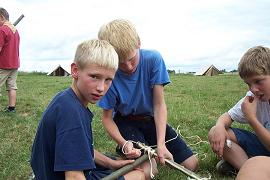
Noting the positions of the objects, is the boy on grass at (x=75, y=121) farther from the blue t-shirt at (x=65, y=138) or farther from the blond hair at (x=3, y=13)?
the blond hair at (x=3, y=13)

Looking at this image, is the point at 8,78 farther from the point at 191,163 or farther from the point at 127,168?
the point at 127,168

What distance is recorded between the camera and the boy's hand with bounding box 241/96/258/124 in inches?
143

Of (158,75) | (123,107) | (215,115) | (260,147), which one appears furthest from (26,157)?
(215,115)

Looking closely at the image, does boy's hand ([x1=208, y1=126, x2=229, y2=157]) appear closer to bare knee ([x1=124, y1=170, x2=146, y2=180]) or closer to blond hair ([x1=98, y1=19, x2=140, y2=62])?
bare knee ([x1=124, y1=170, x2=146, y2=180])

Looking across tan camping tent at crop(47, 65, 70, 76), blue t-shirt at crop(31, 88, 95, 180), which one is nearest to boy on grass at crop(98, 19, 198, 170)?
blue t-shirt at crop(31, 88, 95, 180)

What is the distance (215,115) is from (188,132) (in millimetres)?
1588

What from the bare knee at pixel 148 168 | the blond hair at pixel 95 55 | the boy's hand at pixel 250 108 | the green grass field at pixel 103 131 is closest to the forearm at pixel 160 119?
the bare knee at pixel 148 168

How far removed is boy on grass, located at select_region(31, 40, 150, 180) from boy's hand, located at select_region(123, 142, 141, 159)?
0.79m

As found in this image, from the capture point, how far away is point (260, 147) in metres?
3.96

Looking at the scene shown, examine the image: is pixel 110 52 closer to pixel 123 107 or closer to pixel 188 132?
pixel 123 107

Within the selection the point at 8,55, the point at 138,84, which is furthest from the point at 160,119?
the point at 8,55

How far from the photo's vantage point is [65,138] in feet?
8.31

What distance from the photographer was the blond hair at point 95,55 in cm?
272

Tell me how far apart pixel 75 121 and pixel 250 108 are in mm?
1719
